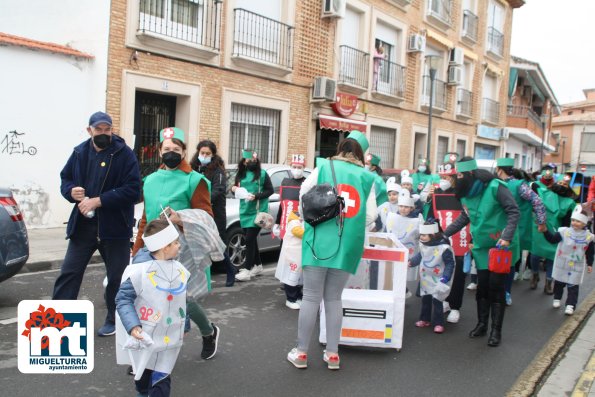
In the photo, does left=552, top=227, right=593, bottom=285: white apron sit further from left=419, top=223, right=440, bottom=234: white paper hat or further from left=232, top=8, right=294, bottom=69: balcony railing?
left=232, top=8, right=294, bottom=69: balcony railing

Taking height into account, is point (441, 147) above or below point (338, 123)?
below

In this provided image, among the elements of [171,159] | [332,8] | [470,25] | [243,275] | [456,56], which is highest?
[470,25]

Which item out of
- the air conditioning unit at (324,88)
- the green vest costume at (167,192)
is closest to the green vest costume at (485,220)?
the green vest costume at (167,192)

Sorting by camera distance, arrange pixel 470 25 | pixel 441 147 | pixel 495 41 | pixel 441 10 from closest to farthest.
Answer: pixel 441 10 < pixel 441 147 < pixel 470 25 < pixel 495 41

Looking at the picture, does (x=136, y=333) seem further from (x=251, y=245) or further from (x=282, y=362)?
(x=251, y=245)

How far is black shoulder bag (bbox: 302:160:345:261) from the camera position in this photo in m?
4.29

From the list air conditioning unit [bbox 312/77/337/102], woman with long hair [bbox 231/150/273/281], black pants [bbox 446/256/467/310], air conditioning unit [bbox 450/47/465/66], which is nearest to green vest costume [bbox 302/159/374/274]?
black pants [bbox 446/256/467/310]

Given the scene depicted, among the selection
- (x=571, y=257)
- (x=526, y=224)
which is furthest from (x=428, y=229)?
(x=526, y=224)

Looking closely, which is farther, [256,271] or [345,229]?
[256,271]

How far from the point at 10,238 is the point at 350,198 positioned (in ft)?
11.4

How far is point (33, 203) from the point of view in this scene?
10930 millimetres

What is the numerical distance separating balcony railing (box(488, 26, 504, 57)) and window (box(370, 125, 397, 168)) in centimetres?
1065

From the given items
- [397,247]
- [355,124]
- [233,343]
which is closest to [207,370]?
[233,343]

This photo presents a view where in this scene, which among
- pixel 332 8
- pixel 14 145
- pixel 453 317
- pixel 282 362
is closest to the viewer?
pixel 282 362
